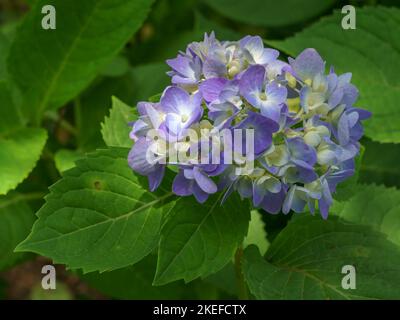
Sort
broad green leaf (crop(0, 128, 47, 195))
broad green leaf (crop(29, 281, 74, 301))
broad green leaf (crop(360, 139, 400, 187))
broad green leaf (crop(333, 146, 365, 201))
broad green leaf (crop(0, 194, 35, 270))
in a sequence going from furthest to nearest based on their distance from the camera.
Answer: broad green leaf (crop(29, 281, 74, 301)), broad green leaf (crop(360, 139, 400, 187)), broad green leaf (crop(0, 194, 35, 270)), broad green leaf (crop(0, 128, 47, 195)), broad green leaf (crop(333, 146, 365, 201))

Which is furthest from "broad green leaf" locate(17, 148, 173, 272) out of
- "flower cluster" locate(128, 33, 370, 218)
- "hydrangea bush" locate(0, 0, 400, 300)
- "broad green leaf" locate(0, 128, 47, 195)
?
"broad green leaf" locate(0, 128, 47, 195)

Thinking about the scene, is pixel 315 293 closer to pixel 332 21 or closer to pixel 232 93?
pixel 232 93

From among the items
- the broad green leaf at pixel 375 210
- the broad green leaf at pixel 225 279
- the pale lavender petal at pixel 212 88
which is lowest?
the broad green leaf at pixel 225 279

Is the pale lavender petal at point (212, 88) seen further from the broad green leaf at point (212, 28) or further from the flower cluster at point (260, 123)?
the broad green leaf at point (212, 28)

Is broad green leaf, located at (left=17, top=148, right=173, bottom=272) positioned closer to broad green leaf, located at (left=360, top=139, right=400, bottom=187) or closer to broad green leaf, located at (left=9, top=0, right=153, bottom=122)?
broad green leaf, located at (left=9, top=0, right=153, bottom=122)

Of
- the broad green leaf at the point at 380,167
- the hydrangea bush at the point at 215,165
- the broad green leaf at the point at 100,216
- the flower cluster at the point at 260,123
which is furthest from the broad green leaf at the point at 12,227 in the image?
the broad green leaf at the point at 380,167
